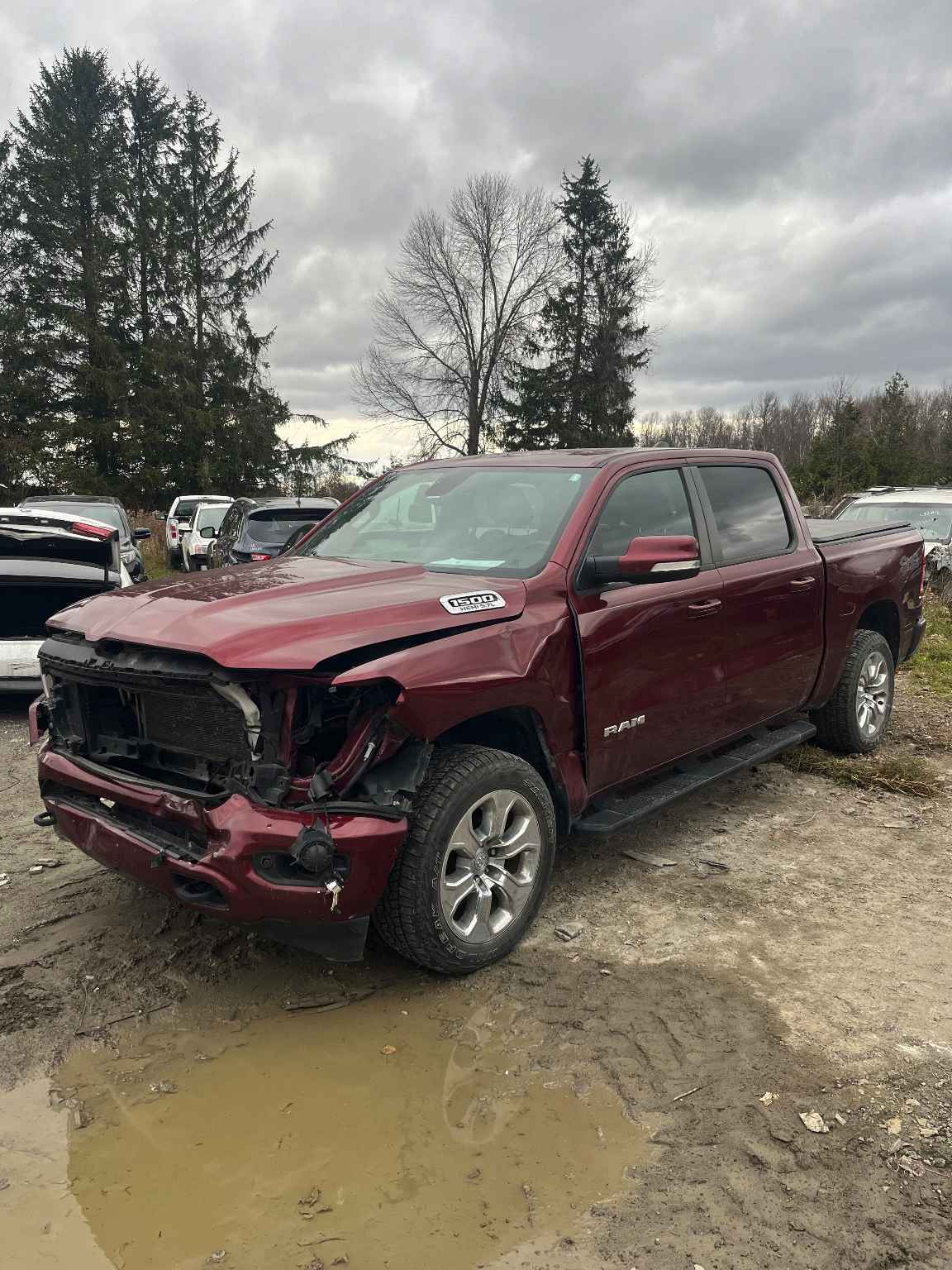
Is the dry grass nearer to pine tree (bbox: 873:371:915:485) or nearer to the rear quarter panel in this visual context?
the rear quarter panel

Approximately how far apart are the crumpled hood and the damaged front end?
7 cm

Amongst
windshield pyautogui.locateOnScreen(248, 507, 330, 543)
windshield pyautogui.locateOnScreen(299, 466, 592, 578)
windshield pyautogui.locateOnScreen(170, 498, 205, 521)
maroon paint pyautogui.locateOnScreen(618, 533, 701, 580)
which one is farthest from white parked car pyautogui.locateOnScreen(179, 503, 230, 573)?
maroon paint pyautogui.locateOnScreen(618, 533, 701, 580)

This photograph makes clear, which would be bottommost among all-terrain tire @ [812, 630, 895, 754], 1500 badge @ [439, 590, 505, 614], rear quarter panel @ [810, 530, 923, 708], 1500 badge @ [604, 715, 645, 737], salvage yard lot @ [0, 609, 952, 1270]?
salvage yard lot @ [0, 609, 952, 1270]

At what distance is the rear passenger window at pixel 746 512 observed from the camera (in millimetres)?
4742

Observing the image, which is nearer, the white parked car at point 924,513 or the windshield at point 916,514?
the white parked car at point 924,513

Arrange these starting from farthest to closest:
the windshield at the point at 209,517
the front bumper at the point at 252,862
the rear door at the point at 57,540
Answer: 1. the windshield at the point at 209,517
2. the rear door at the point at 57,540
3. the front bumper at the point at 252,862

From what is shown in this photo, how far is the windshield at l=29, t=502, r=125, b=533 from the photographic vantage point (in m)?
15.1

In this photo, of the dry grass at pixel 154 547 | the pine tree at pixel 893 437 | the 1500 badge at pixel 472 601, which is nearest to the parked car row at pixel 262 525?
the dry grass at pixel 154 547

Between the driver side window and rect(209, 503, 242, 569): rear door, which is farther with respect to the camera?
rect(209, 503, 242, 569): rear door

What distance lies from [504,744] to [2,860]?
2.66m

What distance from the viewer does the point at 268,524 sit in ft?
40.0

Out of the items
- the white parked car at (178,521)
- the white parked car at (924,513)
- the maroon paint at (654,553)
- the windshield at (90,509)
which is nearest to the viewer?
the maroon paint at (654,553)

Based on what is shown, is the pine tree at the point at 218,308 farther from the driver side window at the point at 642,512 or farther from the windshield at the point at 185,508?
the driver side window at the point at 642,512

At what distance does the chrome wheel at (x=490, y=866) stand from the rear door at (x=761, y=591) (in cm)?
156
